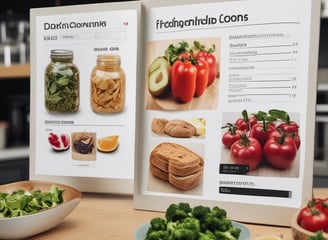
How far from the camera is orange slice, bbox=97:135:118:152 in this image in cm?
116

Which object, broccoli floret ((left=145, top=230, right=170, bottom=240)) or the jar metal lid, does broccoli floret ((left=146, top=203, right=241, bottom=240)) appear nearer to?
broccoli floret ((left=145, top=230, right=170, bottom=240))

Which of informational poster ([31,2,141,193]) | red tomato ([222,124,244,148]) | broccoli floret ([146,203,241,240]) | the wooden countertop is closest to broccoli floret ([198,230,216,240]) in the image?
broccoli floret ([146,203,241,240])

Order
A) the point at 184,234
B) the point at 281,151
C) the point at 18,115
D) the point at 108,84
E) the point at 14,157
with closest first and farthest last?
the point at 184,234, the point at 281,151, the point at 108,84, the point at 14,157, the point at 18,115

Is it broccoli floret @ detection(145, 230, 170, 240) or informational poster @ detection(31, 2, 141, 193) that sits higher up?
informational poster @ detection(31, 2, 141, 193)

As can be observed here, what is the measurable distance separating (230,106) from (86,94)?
38 cm

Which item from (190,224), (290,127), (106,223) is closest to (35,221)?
(106,223)

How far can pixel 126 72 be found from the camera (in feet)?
3.81

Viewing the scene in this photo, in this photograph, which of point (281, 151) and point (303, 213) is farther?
point (281, 151)

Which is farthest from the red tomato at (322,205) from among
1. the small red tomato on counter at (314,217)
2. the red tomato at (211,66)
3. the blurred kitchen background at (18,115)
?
the blurred kitchen background at (18,115)

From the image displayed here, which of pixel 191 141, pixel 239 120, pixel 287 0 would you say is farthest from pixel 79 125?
pixel 287 0

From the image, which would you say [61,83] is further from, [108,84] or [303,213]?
[303,213]

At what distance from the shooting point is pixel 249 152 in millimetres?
958

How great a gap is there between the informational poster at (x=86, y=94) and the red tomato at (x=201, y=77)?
6.4 inches

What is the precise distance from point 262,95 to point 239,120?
0.22 feet
